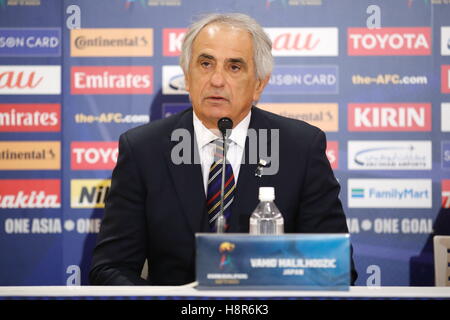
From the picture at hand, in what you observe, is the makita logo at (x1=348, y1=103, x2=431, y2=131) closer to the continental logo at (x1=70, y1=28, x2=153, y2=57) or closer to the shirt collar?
the continental logo at (x1=70, y1=28, x2=153, y2=57)

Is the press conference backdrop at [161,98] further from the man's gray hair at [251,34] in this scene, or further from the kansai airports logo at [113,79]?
the man's gray hair at [251,34]

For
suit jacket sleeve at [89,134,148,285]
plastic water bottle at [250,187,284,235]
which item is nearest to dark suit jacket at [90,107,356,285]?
suit jacket sleeve at [89,134,148,285]

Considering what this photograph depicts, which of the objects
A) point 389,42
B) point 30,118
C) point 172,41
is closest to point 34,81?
point 30,118

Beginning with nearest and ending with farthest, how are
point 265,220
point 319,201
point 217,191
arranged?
point 265,220 → point 217,191 → point 319,201

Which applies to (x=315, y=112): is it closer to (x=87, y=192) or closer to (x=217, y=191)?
(x=87, y=192)

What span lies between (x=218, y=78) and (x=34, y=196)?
6.42ft

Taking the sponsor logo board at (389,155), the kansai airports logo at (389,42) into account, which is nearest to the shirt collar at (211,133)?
the sponsor logo board at (389,155)

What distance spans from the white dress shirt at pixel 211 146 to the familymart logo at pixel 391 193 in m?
1.59

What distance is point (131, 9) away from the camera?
139 inches

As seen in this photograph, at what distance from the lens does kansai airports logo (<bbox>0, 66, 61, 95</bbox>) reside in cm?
351

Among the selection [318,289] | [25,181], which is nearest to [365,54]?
[25,181]

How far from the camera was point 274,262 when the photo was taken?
1088 mm

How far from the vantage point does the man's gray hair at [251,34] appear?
2.02 m

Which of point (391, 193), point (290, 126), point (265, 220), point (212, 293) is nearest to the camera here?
point (212, 293)
